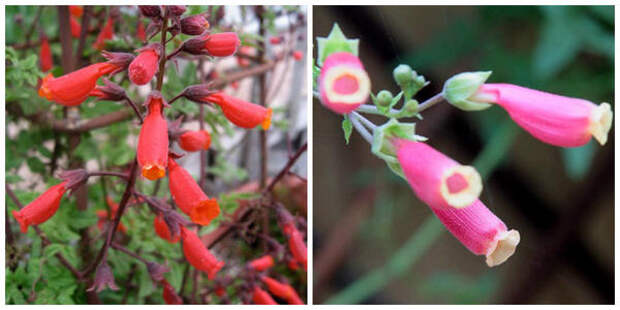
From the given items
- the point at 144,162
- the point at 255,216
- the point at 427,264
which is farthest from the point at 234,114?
the point at 427,264

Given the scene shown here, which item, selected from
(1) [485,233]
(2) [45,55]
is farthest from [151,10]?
(2) [45,55]

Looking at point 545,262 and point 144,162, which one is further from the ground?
point 144,162

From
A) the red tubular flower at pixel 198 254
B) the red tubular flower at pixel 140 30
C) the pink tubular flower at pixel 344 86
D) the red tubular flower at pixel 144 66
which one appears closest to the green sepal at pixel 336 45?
the pink tubular flower at pixel 344 86

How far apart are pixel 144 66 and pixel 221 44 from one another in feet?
0.18

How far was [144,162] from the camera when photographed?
0.32m

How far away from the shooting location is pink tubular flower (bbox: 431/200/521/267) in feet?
0.91

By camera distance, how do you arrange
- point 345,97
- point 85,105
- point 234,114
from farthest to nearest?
1. point 85,105
2. point 234,114
3. point 345,97

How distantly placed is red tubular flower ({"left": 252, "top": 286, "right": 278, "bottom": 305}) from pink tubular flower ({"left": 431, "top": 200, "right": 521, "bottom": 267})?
37 cm

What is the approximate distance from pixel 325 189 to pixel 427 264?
0.87 feet

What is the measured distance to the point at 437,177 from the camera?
0.78 ft

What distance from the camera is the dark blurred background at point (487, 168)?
0.52m

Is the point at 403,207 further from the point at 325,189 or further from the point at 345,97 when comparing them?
the point at 345,97

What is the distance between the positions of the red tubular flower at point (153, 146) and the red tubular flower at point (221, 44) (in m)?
0.05

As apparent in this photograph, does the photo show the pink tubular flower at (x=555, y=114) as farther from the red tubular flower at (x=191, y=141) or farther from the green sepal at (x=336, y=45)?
the red tubular flower at (x=191, y=141)
